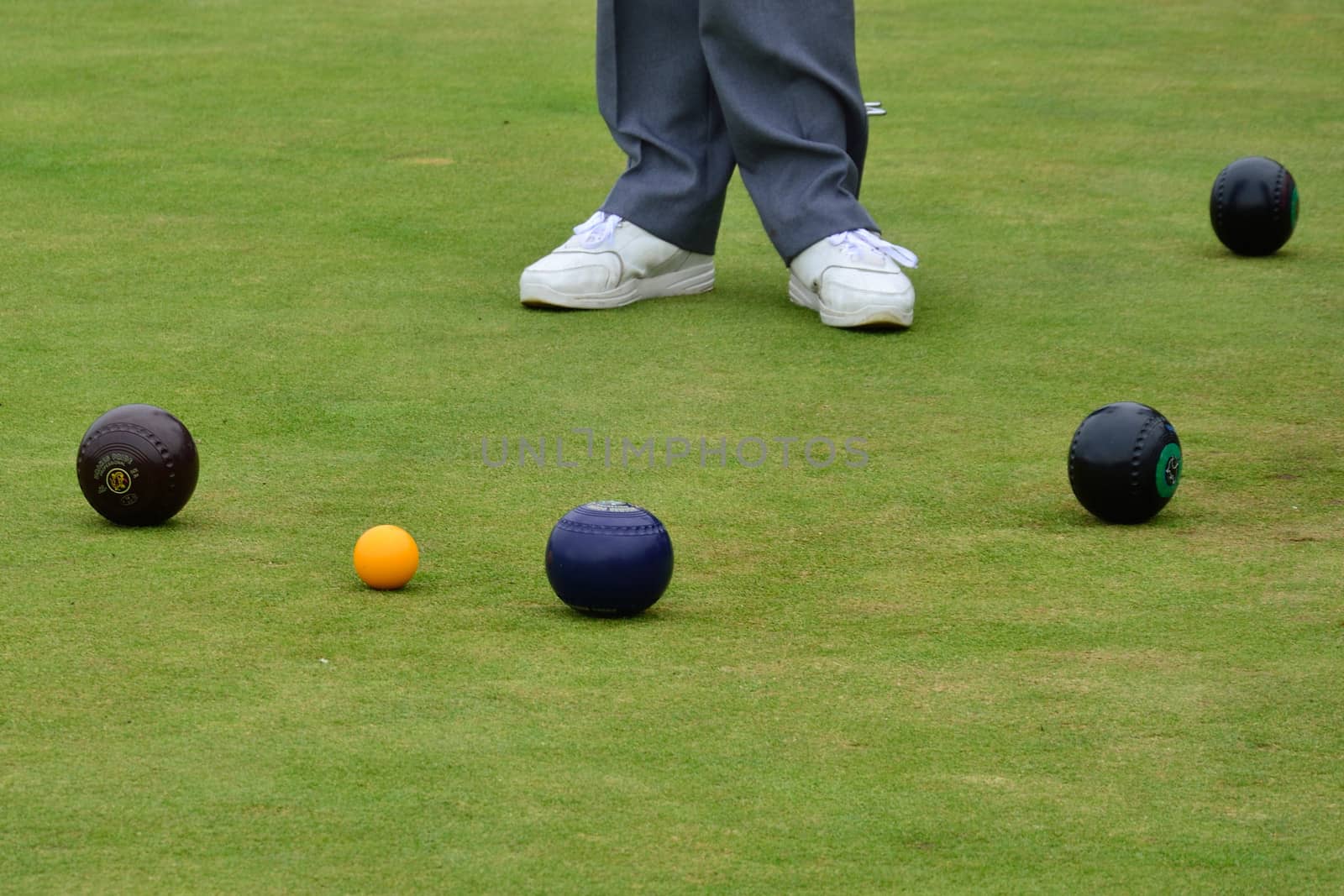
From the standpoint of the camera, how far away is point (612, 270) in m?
5.67

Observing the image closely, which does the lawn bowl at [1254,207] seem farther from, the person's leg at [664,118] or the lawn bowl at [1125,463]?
the lawn bowl at [1125,463]

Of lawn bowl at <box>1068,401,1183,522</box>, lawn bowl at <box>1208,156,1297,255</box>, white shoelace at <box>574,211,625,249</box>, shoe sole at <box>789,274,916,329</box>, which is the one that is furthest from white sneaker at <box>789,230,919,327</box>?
lawn bowl at <box>1068,401,1183,522</box>

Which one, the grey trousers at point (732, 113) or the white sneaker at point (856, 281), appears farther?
the grey trousers at point (732, 113)

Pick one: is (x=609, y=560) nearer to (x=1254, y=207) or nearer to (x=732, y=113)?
(x=732, y=113)

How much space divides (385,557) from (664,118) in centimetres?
276

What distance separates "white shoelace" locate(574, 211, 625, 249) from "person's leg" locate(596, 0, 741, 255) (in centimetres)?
4

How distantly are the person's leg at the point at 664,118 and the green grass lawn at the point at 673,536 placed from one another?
0.29 meters

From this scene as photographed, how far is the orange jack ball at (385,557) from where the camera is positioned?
3398mm

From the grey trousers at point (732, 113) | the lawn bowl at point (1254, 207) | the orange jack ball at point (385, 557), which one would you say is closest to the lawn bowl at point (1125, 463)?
the orange jack ball at point (385, 557)

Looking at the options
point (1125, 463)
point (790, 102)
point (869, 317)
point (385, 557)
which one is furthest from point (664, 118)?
point (385, 557)

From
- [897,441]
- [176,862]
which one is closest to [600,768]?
[176,862]

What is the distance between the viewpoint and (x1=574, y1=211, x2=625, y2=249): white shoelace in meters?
5.71

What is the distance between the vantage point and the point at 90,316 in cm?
530

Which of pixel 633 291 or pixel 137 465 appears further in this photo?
pixel 633 291
